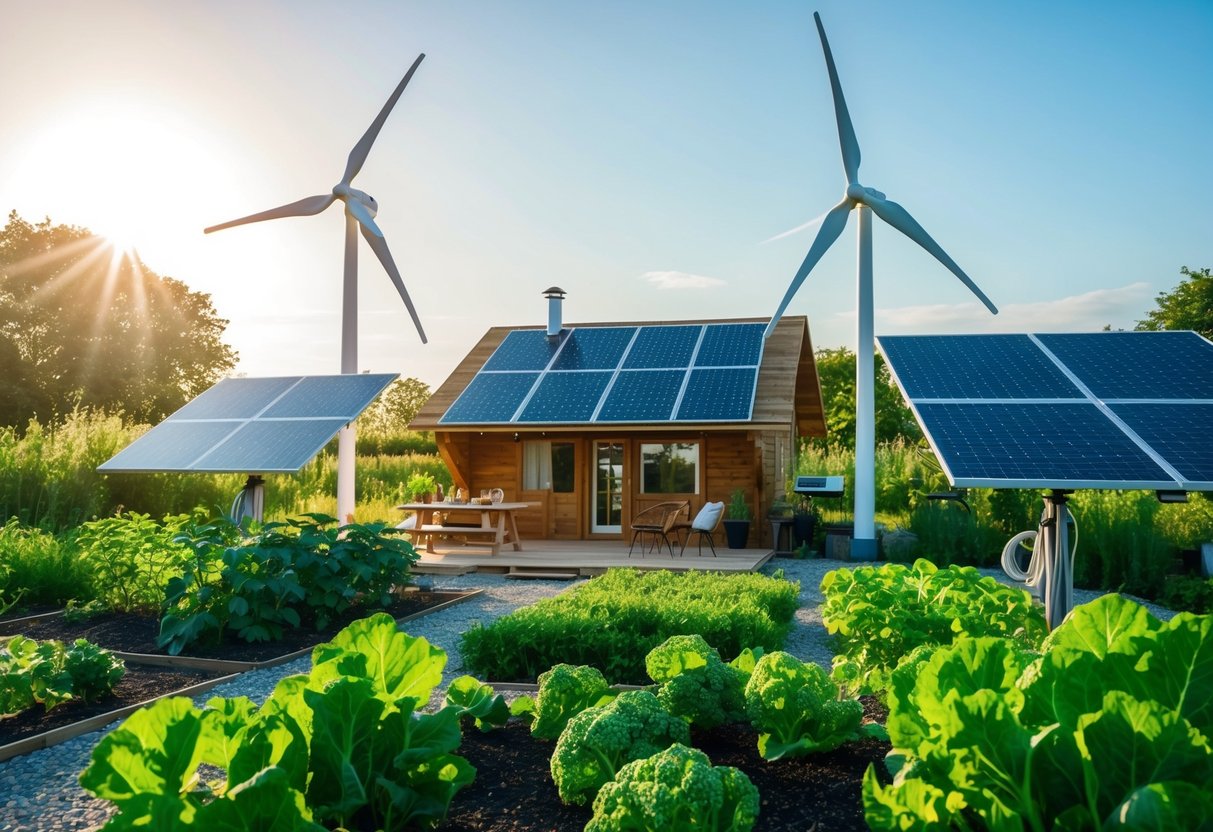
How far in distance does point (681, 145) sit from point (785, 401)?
4.94m

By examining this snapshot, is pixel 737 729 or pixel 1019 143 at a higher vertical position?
pixel 1019 143

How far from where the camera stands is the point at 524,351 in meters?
18.1

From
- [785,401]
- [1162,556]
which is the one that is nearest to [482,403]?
[785,401]

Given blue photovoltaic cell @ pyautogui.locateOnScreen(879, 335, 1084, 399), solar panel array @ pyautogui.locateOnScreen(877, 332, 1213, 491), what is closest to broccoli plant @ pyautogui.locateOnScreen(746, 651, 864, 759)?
solar panel array @ pyautogui.locateOnScreen(877, 332, 1213, 491)

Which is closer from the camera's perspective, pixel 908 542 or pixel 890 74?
pixel 890 74

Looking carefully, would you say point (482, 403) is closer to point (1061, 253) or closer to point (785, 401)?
point (785, 401)

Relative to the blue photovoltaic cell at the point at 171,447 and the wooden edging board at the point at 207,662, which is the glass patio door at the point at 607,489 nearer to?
the blue photovoltaic cell at the point at 171,447

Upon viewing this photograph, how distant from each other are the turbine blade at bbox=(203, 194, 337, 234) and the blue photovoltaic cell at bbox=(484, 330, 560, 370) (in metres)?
4.86

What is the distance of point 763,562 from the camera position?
1256 cm

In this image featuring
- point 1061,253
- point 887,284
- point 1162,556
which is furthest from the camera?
point 887,284

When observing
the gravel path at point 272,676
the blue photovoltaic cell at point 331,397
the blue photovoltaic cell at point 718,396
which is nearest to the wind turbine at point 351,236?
the blue photovoltaic cell at point 331,397

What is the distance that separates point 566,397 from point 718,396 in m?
2.73

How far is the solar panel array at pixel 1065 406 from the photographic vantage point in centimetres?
659

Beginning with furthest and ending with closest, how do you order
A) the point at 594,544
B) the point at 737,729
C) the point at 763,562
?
1. the point at 594,544
2. the point at 763,562
3. the point at 737,729
